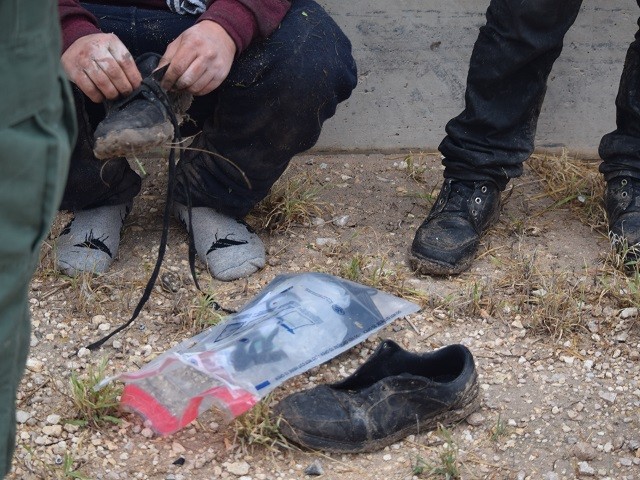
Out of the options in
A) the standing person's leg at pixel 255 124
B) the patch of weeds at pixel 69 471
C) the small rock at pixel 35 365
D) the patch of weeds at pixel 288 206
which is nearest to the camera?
the patch of weeds at pixel 69 471

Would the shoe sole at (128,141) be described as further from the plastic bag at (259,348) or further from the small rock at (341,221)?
the small rock at (341,221)

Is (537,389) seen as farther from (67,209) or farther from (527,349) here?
(67,209)

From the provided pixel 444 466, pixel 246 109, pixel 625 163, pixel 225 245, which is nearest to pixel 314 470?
pixel 444 466

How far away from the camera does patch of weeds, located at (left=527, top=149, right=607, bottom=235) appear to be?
2.92 m

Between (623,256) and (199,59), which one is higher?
(199,59)

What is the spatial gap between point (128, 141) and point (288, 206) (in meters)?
0.90

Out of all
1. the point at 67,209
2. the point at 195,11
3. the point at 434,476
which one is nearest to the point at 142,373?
the point at 434,476

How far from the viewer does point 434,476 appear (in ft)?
6.20

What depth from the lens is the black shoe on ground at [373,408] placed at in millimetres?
1938

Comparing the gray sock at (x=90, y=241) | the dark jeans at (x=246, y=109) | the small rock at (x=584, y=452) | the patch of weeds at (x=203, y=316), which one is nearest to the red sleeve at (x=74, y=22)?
the dark jeans at (x=246, y=109)

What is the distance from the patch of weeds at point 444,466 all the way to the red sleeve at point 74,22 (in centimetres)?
117

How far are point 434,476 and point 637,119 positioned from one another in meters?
1.32

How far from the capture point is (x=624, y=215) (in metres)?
2.71

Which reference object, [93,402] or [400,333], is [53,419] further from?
[400,333]
